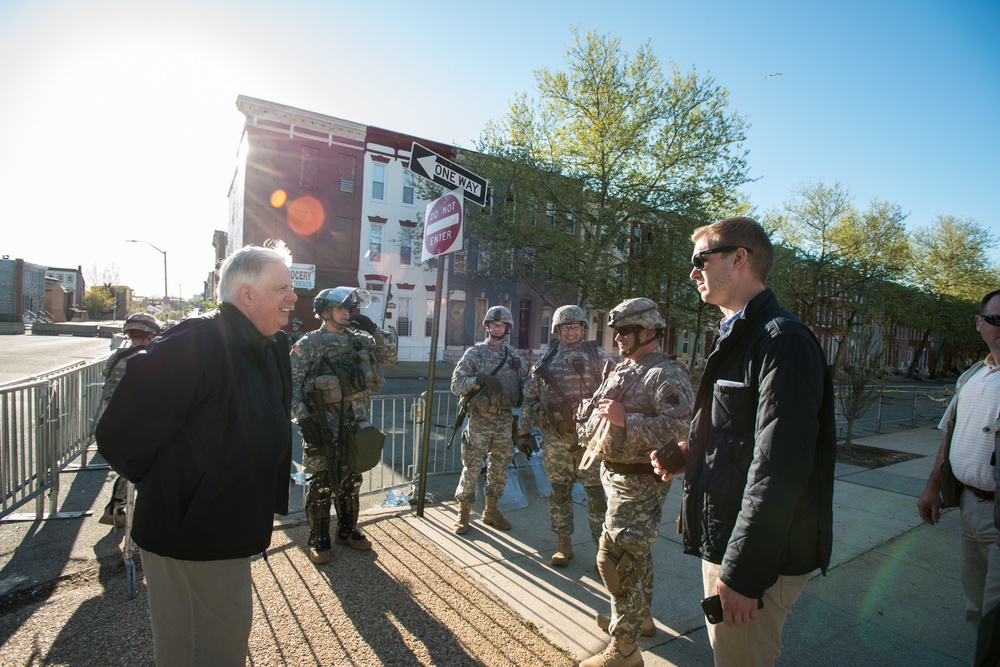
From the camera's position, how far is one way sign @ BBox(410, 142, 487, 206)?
15.3ft

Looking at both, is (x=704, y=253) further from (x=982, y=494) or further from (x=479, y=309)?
(x=479, y=309)

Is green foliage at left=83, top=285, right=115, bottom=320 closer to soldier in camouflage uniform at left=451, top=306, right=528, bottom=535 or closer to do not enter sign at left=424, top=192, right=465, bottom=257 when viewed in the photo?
do not enter sign at left=424, top=192, right=465, bottom=257

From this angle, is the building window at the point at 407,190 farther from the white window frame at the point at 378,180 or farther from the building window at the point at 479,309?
the building window at the point at 479,309

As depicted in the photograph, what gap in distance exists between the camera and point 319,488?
4.24 metres

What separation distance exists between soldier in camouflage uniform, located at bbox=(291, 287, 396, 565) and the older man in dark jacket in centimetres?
201

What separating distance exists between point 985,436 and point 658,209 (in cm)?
1830

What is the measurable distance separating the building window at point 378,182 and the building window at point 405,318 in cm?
528

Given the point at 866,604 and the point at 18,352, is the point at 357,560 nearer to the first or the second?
the point at 866,604

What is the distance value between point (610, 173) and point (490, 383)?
17.3m

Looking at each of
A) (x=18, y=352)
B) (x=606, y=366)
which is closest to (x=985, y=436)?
(x=606, y=366)

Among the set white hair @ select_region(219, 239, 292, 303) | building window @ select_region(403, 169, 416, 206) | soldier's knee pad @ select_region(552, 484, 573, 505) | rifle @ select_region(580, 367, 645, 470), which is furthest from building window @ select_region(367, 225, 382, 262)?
white hair @ select_region(219, 239, 292, 303)

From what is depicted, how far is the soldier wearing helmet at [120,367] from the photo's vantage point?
169 inches

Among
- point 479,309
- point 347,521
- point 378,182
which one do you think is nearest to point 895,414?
point 479,309

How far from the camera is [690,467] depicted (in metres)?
2.06
